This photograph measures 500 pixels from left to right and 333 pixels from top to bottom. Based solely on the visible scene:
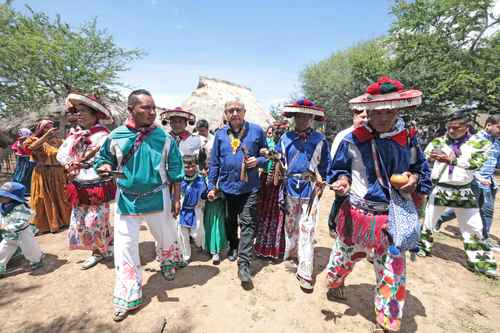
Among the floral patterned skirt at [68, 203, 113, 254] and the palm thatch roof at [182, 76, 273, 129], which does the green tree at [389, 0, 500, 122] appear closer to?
the palm thatch roof at [182, 76, 273, 129]

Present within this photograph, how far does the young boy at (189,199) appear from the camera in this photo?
12.0 ft

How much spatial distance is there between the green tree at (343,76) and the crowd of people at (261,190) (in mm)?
18086

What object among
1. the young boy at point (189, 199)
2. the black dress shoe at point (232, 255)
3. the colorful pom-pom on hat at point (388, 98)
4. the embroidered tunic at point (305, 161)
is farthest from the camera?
the black dress shoe at point (232, 255)

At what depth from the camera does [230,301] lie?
284 cm

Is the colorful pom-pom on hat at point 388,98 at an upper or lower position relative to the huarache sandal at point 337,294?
upper

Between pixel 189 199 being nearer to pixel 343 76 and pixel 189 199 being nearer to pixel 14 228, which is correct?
pixel 14 228

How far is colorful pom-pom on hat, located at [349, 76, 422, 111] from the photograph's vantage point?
1.91 meters

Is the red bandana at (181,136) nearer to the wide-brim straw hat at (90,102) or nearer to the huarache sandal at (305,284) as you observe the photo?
the wide-brim straw hat at (90,102)

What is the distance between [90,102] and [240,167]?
79.2 inches

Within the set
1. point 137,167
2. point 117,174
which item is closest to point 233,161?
point 137,167

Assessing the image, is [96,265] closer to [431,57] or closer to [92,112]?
[92,112]

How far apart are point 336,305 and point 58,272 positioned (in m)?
3.58

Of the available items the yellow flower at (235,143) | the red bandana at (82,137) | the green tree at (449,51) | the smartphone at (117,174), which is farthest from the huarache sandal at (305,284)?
the green tree at (449,51)

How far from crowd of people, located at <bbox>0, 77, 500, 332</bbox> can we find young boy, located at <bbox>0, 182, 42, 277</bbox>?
14 mm
